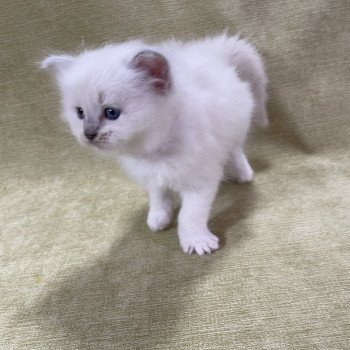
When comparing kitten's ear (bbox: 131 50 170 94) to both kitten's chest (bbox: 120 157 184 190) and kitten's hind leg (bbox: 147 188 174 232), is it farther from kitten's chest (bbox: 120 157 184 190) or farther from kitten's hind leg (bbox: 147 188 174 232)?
kitten's hind leg (bbox: 147 188 174 232)

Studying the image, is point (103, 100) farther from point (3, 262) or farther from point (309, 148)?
point (309, 148)

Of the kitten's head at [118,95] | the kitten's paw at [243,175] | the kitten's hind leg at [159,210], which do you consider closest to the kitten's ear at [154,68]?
the kitten's head at [118,95]

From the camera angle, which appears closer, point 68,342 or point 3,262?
point 68,342

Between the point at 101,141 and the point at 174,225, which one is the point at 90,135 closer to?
the point at 101,141

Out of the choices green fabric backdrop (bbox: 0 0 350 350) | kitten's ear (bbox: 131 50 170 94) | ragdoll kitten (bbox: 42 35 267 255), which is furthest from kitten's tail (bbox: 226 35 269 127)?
kitten's ear (bbox: 131 50 170 94)

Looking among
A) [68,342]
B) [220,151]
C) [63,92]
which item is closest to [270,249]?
[220,151]

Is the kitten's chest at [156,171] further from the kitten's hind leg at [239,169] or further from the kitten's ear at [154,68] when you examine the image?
the kitten's hind leg at [239,169]

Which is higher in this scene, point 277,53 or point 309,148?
point 277,53
